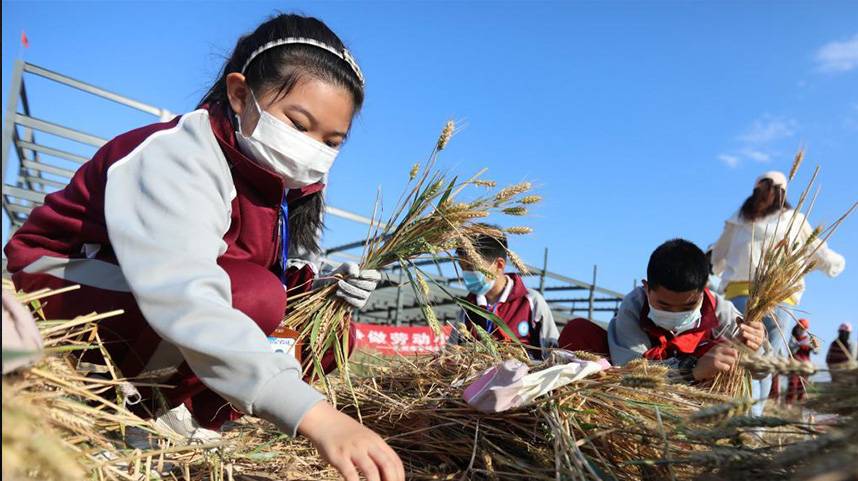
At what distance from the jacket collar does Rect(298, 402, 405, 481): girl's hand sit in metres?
0.75

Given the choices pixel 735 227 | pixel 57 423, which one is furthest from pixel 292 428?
pixel 735 227

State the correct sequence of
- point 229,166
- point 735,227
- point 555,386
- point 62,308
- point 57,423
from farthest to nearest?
point 735,227 < point 229,166 < point 62,308 < point 555,386 < point 57,423

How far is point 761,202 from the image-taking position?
11.4ft

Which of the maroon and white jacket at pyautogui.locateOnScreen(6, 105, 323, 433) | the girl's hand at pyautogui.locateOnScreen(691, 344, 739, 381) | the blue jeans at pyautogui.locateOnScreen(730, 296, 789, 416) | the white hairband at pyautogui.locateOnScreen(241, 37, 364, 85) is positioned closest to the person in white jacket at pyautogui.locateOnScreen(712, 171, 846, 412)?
the blue jeans at pyautogui.locateOnScreen(730, 296, 789, 416)

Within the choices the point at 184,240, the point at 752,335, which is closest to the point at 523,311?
the point at 752,335

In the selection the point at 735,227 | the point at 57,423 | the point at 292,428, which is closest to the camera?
the point at 57,423

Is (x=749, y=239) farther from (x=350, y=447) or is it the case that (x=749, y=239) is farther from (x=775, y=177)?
(x=350, y=447)

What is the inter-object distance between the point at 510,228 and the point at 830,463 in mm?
1164

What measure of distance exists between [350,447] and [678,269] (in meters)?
2.05

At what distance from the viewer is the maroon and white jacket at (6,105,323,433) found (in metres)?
1.06

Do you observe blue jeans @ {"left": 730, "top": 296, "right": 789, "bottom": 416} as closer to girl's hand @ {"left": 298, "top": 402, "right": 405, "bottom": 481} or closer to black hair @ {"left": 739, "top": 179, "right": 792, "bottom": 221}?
black hair @ {"left": 739, "top": 179, "right": 792, "bottom": 221}

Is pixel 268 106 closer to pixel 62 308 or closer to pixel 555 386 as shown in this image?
pixel 62 308

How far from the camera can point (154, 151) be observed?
1.32 meters

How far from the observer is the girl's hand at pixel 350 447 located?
0.93 metres
